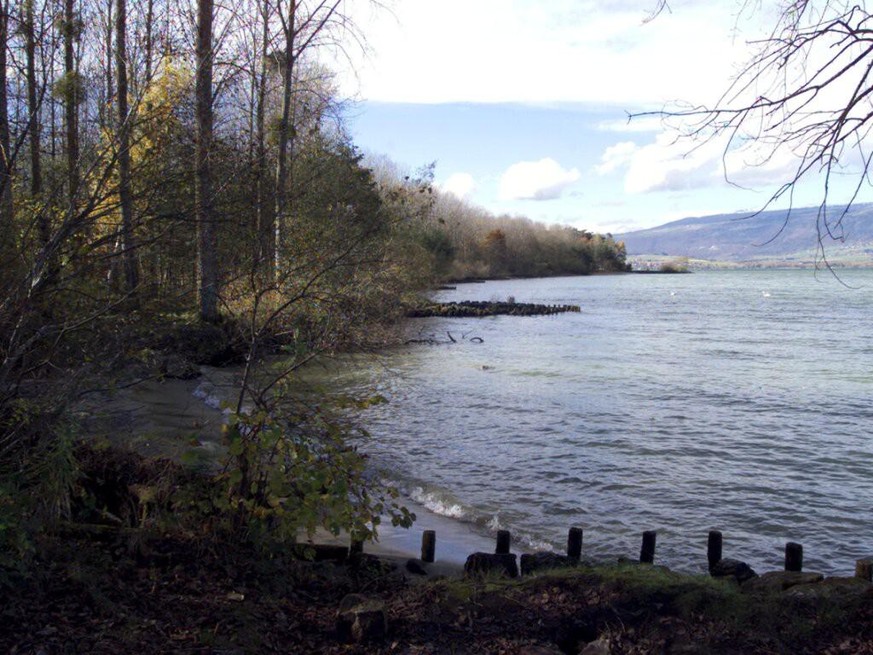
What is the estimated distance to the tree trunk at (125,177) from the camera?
4750 millimetres

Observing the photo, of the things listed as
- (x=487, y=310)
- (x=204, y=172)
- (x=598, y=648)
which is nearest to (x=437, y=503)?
(x=598, y=648)

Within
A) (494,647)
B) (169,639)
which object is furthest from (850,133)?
(169,639)

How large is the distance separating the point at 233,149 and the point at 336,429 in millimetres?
3040

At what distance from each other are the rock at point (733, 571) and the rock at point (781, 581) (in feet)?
1.00

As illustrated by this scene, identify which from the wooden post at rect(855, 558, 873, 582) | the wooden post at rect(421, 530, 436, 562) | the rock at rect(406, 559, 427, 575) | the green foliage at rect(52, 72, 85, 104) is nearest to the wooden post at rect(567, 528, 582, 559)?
the wooden post at rect(421, 530, 436, 562)

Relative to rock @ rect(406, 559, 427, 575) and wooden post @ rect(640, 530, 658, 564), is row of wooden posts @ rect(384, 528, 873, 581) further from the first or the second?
rock @ rect(406, 559, 427, 575)

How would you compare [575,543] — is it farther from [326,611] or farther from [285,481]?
[285,481]

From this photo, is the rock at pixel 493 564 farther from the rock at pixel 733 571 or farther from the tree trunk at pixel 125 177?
the tree trunk at pixel 125 177

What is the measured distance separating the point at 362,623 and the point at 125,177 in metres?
3.31

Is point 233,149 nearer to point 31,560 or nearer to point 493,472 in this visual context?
point 31,560

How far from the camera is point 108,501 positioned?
6.33 meters

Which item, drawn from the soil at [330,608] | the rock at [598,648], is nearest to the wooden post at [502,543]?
the soil at [330,608]

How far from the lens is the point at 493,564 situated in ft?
Result: 20.9

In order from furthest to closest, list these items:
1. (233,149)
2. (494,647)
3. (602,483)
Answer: (602,483), (233,149), (494,647)
